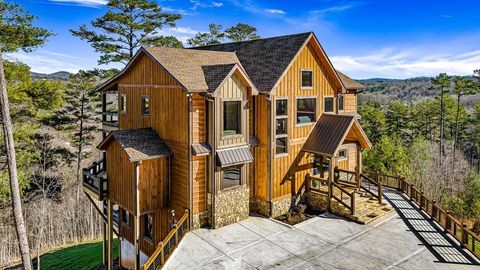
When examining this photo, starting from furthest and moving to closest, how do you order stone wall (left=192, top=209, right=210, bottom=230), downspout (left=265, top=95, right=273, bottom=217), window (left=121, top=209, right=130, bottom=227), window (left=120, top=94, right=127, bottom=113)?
window (left=120, top=94, right=127, bottom=113)
window (left=121, top=209, right=130, bottom=227)
downspout (left=265, top=95, right=273, bottom=217)
stone wall (left=192, top=209, right=210, bottom=230)

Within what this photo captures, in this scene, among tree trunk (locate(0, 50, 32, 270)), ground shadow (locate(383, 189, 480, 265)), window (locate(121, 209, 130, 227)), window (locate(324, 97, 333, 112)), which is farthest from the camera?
window (locate(324, 97, 333, 112))

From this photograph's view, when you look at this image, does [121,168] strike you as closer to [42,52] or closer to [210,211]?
[210,211]

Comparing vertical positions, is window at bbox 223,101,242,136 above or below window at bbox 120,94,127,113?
below

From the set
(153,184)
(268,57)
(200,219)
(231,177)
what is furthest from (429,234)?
(153,184)

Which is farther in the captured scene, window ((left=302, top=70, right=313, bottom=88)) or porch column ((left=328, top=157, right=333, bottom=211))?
window ((left=302, top=70, right=313, bottom=88))

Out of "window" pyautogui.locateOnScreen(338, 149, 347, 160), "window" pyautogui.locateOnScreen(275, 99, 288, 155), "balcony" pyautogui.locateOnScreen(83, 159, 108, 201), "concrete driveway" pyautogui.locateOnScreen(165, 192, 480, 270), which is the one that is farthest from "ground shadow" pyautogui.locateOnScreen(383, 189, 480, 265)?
"balcony" pyautogui.locateOnScreen(83, 159, 108, 201)

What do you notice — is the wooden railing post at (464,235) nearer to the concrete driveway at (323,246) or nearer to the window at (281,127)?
the concrete driveway at (323,246)

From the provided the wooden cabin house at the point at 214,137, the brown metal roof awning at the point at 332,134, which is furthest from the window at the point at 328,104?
the brown metal roof awning at the point at 332,134

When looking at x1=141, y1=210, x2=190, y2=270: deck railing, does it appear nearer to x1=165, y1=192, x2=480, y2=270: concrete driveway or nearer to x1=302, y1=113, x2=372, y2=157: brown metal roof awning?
x1=165, y1=192, x2=480, y2=270: concrete driveway
